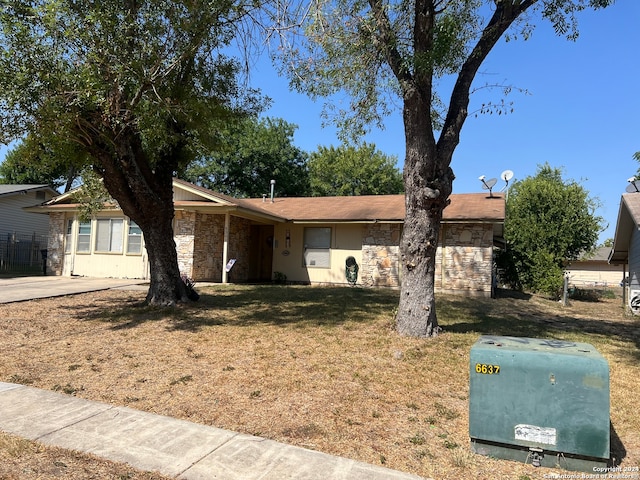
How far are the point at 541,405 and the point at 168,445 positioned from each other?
9.84ft

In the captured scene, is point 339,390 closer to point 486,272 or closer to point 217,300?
point 217,300

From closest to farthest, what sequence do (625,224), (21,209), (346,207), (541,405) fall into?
(541,405), (625,224), (346,207), (21,209)

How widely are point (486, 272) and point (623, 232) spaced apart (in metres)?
5.09

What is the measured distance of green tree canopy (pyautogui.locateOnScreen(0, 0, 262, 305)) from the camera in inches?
279

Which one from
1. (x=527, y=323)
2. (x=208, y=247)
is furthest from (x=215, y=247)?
(x=527, y=323)

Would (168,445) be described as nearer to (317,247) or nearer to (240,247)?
(317,247)

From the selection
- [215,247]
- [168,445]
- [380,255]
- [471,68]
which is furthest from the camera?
[215,247]

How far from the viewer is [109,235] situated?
17484 mm

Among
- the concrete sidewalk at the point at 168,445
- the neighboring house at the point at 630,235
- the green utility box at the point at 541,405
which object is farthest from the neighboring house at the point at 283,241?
the green utility box at the point at 541,405

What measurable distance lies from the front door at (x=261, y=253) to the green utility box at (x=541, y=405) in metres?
15.8

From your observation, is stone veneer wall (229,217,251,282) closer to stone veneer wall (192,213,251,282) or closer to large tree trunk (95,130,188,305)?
stone veneer wall (192,213,251,282)

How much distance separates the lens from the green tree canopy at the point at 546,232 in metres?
17.6

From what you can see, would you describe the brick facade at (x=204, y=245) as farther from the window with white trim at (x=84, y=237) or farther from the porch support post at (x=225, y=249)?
the window with white trim at (x=84, y=237)

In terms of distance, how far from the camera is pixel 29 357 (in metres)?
6.16
